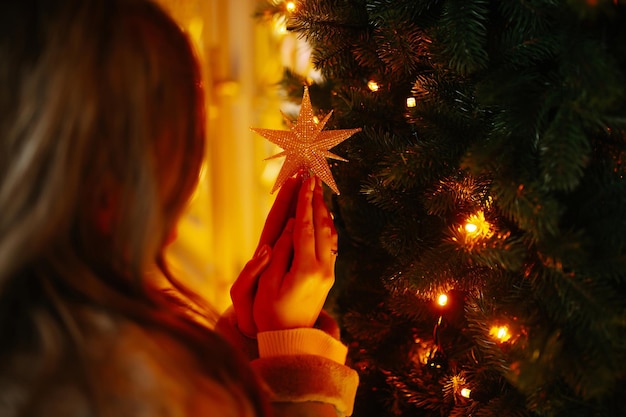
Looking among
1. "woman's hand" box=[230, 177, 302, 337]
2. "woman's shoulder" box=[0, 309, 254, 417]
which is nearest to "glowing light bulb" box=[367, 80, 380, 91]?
"woman's hand" box=[230, 177, 302, 337]

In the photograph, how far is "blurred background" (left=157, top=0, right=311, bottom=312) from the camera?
2.10 meters

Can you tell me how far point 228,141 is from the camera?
211 cm

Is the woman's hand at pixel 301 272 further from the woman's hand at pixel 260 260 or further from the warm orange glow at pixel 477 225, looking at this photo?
the warm orange glow at pixel 477 225

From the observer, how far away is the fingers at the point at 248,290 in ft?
2.52

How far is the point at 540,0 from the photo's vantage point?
24.7 inches

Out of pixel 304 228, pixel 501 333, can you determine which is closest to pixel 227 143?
pixel 304 228

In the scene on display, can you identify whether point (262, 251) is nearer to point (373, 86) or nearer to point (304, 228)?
point (304, 228)

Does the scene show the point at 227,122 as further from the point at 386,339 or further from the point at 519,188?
the point at 519,188

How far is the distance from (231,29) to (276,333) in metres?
1.56

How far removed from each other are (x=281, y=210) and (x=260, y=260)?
0.23 ft

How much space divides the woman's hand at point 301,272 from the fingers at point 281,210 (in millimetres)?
33

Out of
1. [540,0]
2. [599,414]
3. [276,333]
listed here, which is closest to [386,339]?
[276,333]

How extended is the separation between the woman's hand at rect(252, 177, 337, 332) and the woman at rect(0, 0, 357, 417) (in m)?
0.12

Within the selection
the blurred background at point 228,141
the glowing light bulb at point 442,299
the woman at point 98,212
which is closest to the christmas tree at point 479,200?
the glowing light bulb at point 442,299
